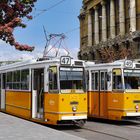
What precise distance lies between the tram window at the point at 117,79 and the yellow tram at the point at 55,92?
7.80 feet

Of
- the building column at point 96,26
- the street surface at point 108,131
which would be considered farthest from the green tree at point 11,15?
the building column at point 96,26

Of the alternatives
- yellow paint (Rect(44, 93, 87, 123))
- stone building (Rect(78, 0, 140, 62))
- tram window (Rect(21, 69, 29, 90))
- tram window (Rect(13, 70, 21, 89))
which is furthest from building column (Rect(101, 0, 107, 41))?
yellow paint (Rect(44, 93, 87, 123))

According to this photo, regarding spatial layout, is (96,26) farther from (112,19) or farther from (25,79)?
(25,79)

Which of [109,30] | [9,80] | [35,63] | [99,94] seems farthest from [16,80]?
[109,30]

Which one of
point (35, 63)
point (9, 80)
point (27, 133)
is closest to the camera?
point (27, 133)

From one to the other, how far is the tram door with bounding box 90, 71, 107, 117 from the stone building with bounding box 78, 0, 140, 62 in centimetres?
3046

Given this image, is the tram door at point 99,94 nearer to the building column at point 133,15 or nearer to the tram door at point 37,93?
the tram door at point 37,93

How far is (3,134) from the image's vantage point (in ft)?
47.2

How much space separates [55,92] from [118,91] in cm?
371

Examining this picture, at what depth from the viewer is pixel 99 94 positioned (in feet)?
74.7

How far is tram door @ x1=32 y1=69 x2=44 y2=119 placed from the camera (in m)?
20.1

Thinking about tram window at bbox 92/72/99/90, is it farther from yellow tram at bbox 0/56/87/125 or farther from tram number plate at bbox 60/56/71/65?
tram number plate at bbox 60/56/71/65

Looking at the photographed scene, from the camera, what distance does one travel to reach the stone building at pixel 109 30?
205ft

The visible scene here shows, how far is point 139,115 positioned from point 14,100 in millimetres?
6373
